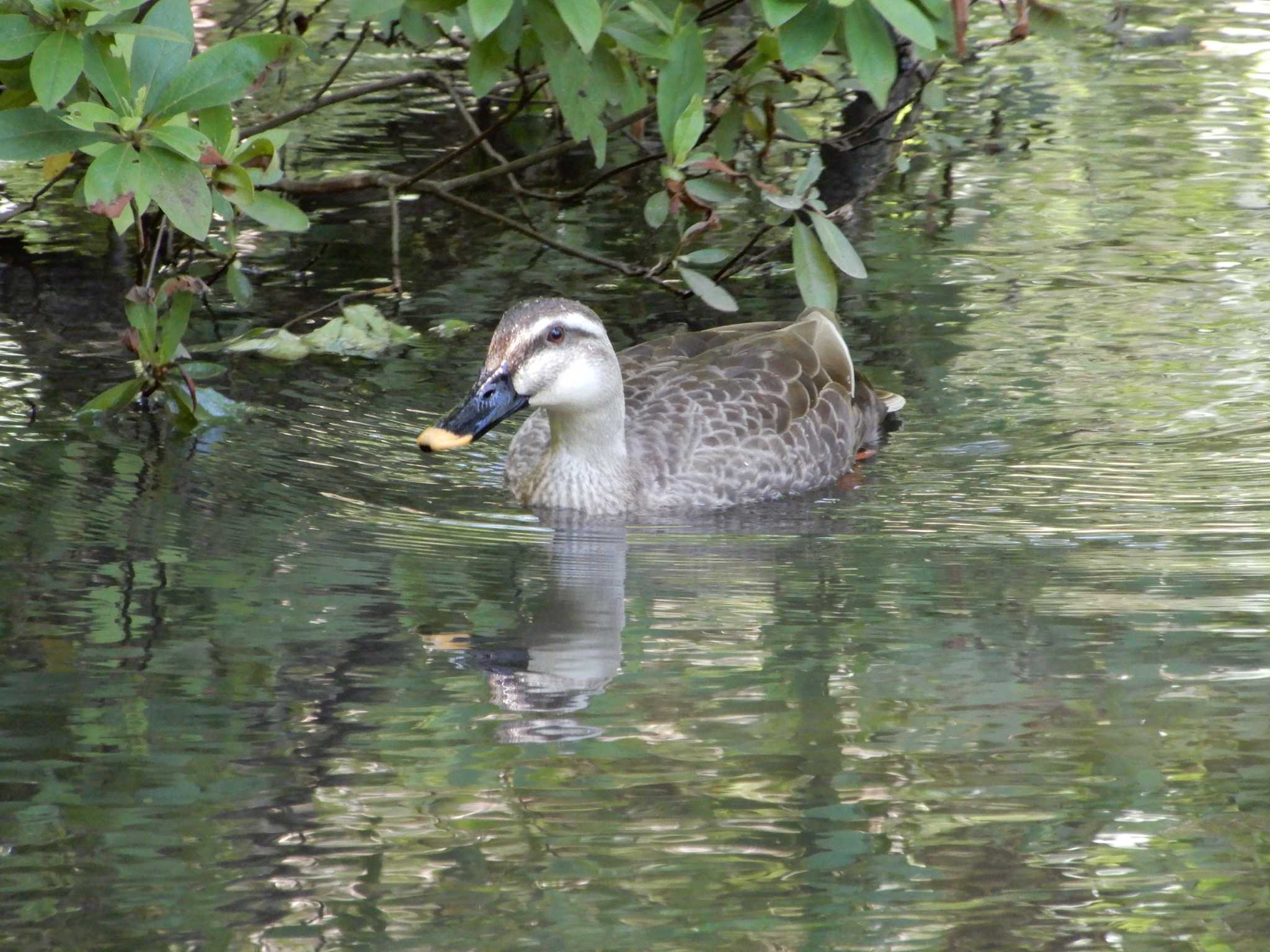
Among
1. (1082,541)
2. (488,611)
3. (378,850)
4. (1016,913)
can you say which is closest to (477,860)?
(378,850)

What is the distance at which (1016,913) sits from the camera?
396cm

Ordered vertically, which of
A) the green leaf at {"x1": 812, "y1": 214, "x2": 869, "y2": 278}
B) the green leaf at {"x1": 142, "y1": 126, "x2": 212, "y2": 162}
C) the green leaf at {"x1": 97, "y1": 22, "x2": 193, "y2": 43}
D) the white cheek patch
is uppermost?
the green leaf at {"x1": 97, "y1": 22, "x2": 193, "y2": 43}

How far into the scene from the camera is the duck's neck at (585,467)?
7352mm

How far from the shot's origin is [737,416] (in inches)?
306

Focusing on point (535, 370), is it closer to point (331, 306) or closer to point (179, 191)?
point (179, 191)

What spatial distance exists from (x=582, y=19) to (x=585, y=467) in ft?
→ 7.29

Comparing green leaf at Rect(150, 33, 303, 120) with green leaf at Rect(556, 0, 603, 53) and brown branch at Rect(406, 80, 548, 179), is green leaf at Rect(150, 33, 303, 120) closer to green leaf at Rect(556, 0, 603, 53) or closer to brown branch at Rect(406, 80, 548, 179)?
green leaf at Rect(556, 0, 603, 53)

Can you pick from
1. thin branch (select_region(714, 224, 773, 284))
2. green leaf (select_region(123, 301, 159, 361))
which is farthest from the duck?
green leaf (select_region(123, 301, 159, 361))

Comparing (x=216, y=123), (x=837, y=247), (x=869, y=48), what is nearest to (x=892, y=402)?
(x=837, y=247)

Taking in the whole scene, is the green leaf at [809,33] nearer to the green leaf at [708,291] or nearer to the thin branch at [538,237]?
the green leaf at [708,291]

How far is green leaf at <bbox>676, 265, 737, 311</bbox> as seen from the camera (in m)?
Answer: 7.73

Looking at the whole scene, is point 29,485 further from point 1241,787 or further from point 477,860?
point 1241,787

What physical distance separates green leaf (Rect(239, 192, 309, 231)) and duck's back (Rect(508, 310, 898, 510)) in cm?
156

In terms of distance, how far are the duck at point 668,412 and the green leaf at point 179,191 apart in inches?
50.3
